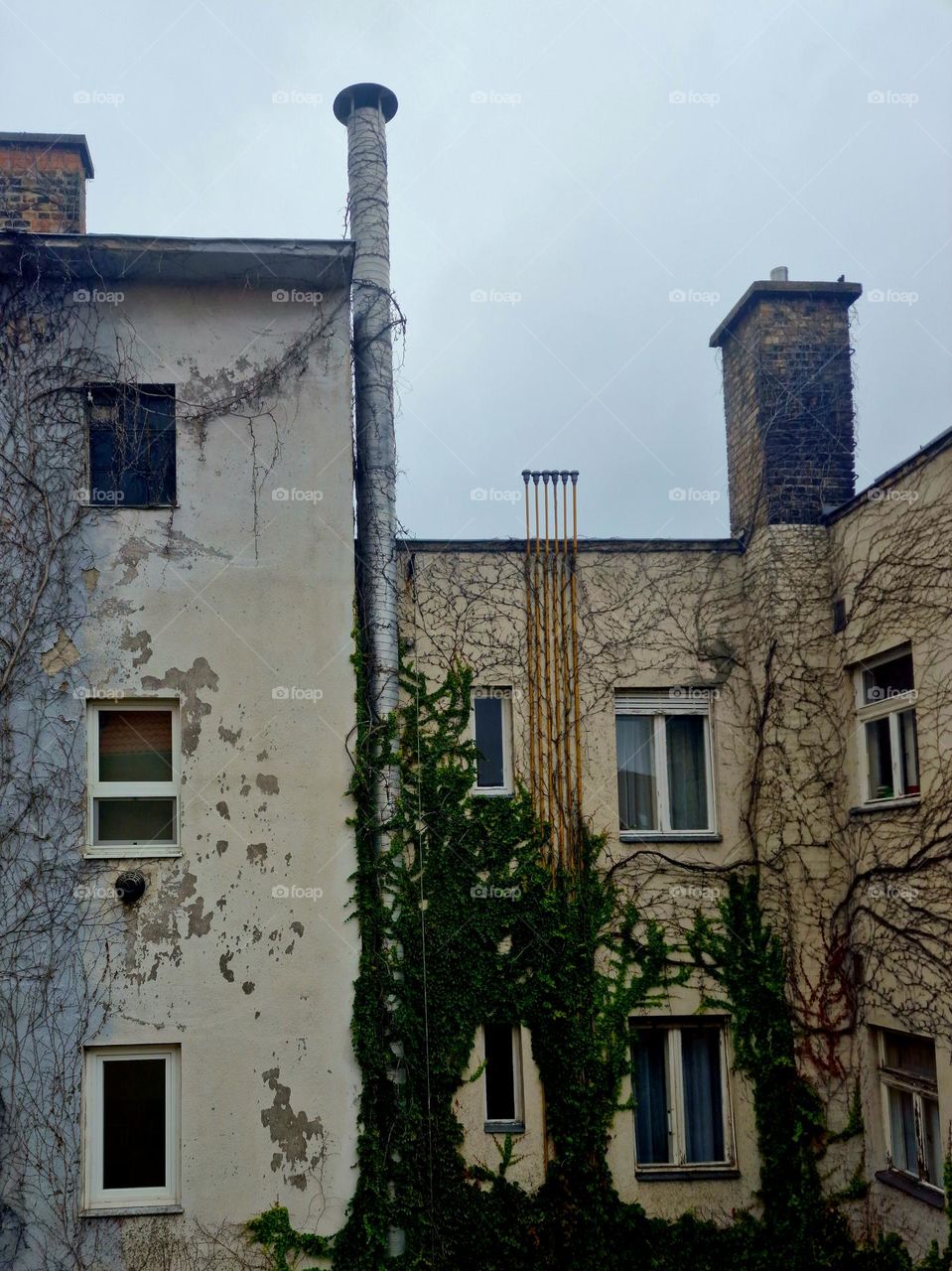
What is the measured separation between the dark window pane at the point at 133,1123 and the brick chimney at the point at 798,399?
772cm

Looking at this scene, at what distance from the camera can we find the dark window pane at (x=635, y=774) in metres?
11.3

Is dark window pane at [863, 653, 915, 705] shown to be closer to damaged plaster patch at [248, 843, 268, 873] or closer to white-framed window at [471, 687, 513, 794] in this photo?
white-framed window at [471, 687, 513, 794]

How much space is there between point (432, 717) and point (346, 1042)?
3.01m

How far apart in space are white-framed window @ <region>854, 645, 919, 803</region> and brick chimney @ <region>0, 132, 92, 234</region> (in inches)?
348

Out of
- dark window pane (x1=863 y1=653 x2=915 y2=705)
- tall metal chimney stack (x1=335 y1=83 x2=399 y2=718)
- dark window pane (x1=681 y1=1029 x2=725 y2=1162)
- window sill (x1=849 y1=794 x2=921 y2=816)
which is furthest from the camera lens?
dark window pane (x1=681 y1=1029 x2=725 y2=1162)

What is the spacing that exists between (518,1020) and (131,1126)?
11.3 feet

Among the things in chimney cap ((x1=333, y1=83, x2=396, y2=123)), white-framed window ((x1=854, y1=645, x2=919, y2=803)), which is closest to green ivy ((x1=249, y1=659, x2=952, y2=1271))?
white-framed window ((x1=854, y1=645, x2=919, y2=803))

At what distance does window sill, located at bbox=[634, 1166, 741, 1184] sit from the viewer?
10375mm

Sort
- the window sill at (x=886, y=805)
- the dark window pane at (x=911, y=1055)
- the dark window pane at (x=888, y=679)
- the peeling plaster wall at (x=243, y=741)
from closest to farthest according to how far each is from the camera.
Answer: the peeling plaster wall at (x=243, y=741)
the dark window pane at (x=911, y=1055)
the window sill at (x=886, y=805)
the dark window pane at (x=888, y=679)

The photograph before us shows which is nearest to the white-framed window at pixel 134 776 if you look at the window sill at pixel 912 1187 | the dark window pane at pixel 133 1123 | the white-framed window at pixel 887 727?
the dark window pane at pixel 133 1123

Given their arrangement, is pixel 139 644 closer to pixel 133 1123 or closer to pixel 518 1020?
pixel 133 1123

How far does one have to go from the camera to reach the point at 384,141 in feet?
38.6

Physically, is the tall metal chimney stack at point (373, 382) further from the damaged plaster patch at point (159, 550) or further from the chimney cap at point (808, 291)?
the chimney cap at point (808, 291)

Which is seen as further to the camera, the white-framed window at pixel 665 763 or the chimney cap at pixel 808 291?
the chimney cap at pixel 808 291
